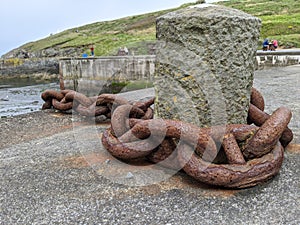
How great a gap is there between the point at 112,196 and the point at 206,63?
1005mm

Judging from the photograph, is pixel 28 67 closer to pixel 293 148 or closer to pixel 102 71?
pixel 102 71

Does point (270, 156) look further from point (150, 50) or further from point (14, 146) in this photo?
point (150, 50)

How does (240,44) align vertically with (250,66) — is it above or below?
above

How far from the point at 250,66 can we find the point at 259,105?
1.27ft

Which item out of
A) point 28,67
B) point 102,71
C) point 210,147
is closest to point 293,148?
point 210,147

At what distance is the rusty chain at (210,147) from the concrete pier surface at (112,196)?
11 cm

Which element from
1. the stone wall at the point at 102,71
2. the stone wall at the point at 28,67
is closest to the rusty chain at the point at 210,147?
the stone wall at the point at 102,71

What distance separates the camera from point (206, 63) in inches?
80.2

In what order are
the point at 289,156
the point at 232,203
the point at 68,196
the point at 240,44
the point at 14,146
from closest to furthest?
the point at 232,203, the point at 68,196, the point at 240,44, the point at 289,156, the point at 14,146

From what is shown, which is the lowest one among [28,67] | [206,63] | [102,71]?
[28,67]

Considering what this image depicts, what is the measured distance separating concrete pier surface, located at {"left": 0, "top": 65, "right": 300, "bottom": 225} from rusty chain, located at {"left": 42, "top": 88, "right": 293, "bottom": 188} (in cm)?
11

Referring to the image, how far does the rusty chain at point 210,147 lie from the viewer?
68.6 inches

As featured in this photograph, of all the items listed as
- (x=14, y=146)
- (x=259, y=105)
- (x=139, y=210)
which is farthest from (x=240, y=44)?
(x=14, y=146)

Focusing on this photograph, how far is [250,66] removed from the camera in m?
2.18
